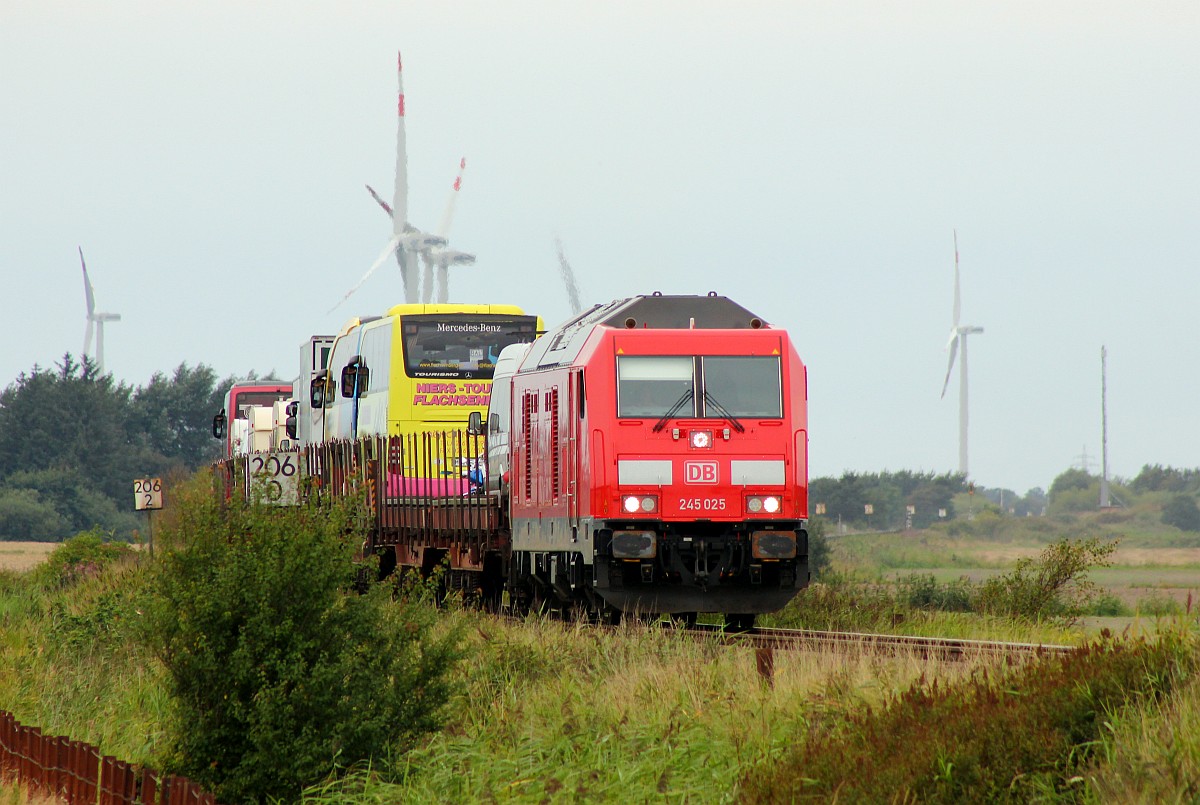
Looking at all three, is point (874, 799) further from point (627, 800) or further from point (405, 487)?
point (405, 487)

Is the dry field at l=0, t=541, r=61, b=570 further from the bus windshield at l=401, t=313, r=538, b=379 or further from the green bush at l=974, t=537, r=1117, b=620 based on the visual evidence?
the green bush at l=974, t=537, r=1117, b=620

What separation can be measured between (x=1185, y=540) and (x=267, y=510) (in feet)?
292

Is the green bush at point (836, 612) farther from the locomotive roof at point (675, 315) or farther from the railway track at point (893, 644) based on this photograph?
the locomotive roof at point (675, 315)

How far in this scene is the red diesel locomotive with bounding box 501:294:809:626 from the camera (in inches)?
736

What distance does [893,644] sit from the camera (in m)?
14.8

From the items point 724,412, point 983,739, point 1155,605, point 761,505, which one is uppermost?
point 724,412

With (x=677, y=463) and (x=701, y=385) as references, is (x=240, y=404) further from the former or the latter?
(x=677, y=463)

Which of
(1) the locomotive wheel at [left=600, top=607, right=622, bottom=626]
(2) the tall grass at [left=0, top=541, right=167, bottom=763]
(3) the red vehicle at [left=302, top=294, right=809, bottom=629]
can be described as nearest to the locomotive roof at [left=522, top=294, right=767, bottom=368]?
(3) the red vehicle at [left=302, top=294, right=809, bottom=629]

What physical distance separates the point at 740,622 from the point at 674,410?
2.84 metres

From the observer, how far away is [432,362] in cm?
2884

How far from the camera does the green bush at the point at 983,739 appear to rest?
808 centimetres

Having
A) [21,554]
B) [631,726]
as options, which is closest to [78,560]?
[21,554]

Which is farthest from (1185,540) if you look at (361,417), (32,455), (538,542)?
(538,542)

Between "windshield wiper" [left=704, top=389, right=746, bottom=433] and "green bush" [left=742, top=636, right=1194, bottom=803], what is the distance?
9402 millimetres
